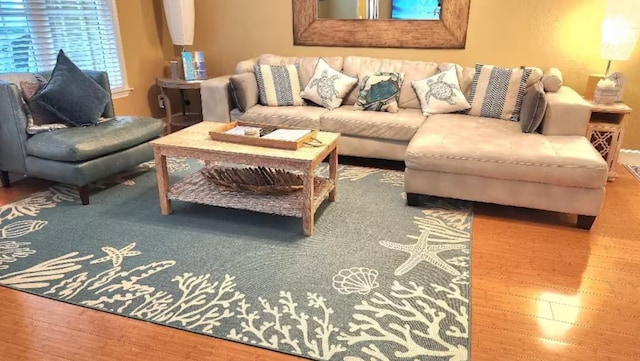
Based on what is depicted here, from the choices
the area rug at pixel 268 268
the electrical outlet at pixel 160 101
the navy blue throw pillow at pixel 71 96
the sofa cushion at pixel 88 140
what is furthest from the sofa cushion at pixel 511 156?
the electrical outlet at pixel 160 101

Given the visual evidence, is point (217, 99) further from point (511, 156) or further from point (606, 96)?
point (606, 96)

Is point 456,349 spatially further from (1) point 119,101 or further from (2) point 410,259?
(1) point 119,101

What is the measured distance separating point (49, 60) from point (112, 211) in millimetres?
1768

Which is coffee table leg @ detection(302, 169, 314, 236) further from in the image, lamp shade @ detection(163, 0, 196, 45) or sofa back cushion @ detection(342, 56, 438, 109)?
lamp shade @ detection(163, 0, 196, 45)

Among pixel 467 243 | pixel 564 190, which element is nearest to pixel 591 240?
pixel 564 190

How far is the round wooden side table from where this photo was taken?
4324 millimetres

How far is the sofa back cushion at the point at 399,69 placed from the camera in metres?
3.89

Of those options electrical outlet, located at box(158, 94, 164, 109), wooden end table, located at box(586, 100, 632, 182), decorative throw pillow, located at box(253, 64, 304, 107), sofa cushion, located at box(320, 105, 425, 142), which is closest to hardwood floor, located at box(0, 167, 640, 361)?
wooden end table, located at box(586, 100, 632, 182)

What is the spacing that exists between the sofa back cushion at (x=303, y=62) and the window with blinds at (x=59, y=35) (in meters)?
1.45

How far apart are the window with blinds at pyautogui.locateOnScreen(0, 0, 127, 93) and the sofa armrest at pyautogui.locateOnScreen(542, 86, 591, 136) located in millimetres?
3839

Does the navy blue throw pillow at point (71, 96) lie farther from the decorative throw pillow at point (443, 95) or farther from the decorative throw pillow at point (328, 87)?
the decorative throw pillow at point (443, 95)

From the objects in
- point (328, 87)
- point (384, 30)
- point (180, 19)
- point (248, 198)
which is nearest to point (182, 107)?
point (180, 19)

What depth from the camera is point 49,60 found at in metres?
3.70

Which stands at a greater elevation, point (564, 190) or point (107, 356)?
point (564, 190)
